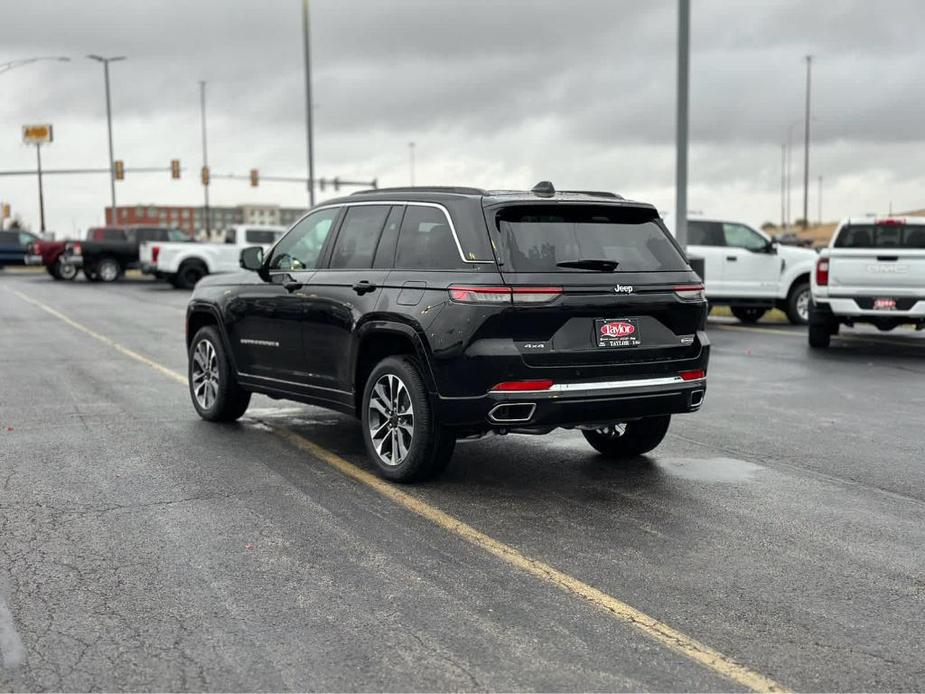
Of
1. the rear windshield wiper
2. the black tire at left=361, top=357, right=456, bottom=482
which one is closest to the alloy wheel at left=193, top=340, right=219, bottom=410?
the black tire at left=361, top=357, right=456, bottom=482

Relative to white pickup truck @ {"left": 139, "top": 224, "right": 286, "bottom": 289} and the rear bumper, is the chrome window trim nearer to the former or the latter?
the rear bumper

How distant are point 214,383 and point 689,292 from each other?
427 centimetres

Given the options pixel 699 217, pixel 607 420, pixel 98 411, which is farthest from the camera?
pixel 699 217

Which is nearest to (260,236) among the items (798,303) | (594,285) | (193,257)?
(193,257)

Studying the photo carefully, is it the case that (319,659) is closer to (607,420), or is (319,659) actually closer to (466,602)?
(466,602)

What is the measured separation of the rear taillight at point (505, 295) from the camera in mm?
6328

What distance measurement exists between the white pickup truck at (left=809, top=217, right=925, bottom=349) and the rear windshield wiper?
31.3ft

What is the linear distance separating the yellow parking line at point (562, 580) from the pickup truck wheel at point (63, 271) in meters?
35.9

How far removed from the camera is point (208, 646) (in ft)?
13.8

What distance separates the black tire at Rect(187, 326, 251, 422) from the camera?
359 inches

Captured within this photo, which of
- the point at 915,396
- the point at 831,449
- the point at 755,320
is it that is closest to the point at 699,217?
the point at 755,320

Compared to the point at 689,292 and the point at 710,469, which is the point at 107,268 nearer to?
the point at 710,469

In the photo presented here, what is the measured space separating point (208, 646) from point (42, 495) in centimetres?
292

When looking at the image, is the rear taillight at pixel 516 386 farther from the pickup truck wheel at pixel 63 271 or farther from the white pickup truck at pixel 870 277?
the pickup truck wheel at pixel 63 271
